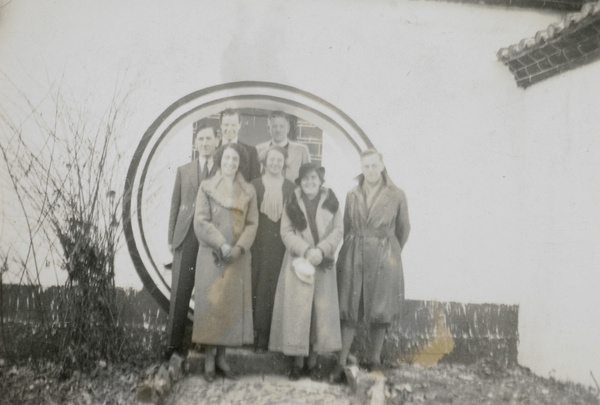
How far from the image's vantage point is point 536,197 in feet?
16.5

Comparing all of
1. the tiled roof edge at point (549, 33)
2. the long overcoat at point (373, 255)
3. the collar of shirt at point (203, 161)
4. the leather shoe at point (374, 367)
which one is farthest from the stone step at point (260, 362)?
the tiled roof edge at point (549, 33)

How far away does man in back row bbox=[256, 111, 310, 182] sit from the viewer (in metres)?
4.91

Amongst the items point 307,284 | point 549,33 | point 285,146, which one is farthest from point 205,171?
point 549,33

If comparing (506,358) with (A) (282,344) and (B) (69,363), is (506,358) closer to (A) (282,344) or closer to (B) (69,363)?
(A) (282,344)

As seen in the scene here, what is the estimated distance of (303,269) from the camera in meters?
4.83

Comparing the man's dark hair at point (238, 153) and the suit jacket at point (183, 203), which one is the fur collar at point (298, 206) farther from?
the suit jacket at point (183, 203)

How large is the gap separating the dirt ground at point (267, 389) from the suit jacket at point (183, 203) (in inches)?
47.0

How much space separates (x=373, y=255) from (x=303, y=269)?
643mm

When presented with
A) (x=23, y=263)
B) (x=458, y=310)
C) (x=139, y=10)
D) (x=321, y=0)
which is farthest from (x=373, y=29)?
(x=23, y=263)

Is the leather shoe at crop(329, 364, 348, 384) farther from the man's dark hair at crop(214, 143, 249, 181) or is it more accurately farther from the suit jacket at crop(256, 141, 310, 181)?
the man's dark hair at crop(214, 143, 249, 181)

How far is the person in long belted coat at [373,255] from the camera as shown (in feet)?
16.0

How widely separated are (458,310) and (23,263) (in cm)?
388

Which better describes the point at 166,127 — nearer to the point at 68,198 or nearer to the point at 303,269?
the point at 68,198

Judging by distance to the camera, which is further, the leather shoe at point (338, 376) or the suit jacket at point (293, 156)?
the suit jacket at point (293, 156)
